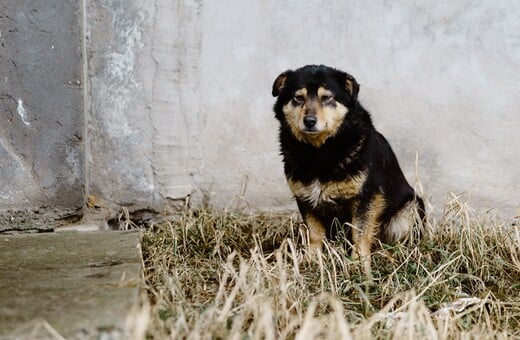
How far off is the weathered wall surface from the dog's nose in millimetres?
1504

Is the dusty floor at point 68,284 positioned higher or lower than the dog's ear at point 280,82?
lower

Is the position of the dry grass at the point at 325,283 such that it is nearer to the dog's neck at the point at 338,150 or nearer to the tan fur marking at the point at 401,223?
the tan fur marking at the point at 401,223

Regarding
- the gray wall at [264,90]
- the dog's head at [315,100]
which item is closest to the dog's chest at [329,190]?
the dog's head at [315,100]

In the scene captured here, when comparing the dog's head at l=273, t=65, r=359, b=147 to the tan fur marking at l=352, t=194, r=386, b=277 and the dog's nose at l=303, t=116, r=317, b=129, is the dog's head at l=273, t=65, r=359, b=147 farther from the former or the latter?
the tan fur marking at l=352, t=194, r=386, b=277

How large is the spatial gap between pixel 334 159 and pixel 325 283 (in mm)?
845

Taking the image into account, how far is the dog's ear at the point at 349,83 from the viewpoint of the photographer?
4.54 meters

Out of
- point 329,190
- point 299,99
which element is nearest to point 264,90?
point 299,99

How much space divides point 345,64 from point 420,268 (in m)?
1.72

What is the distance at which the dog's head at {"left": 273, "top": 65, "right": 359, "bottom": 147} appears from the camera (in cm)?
443

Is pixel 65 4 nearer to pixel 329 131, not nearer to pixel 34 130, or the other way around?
pixel 34 130

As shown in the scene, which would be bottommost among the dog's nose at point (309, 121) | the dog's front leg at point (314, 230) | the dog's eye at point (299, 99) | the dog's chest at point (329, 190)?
the dog's front leg at point (314, 230)

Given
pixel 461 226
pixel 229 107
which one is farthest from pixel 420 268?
pixel 229 107

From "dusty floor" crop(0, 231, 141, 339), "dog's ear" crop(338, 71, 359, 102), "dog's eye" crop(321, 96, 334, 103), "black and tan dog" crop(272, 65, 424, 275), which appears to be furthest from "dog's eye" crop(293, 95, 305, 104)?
"dusty floor" crop(0, 231, 141, 339)

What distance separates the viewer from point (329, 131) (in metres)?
4.56
